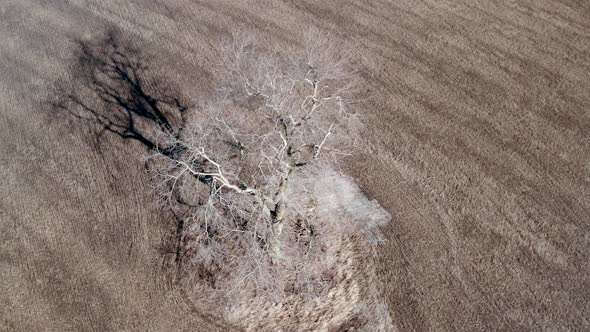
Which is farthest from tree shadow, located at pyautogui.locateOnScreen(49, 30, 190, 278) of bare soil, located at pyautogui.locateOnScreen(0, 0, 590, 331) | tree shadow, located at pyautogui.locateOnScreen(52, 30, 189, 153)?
bare soil, located at pyautogui.locateOnScreen(0, 0, 590, 331)

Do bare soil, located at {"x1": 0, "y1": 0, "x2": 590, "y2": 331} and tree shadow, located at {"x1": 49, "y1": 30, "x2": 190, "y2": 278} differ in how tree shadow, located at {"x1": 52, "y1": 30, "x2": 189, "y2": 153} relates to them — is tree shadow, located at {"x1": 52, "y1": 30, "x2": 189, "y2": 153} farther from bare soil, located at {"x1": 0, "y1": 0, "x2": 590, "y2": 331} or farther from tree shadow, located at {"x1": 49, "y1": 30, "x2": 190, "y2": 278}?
bare soil, located at {"x1": 0, "y1": 0, "x2": 590, "y2": 331}

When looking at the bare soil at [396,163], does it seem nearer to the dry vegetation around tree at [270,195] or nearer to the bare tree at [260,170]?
the dry vegetation around tree at [270,195]

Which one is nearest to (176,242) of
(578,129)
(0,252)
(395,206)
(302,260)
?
(302,260)

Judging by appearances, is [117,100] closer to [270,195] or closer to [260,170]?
[260,170]

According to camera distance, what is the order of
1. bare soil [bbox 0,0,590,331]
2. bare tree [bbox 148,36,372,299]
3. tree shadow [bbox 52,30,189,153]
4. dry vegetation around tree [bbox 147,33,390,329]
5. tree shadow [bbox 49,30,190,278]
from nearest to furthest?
bare tree [bbox 148,36,372,299]
dry vegetation around tree [bbox 147,33,390,329]
bare soil [bbox 0,0,590,331]
tree shadow [bbox 49,30,190,278]
tree shadow [bbox 52,30,189,153]

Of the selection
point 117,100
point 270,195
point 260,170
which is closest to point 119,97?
point 117,100
